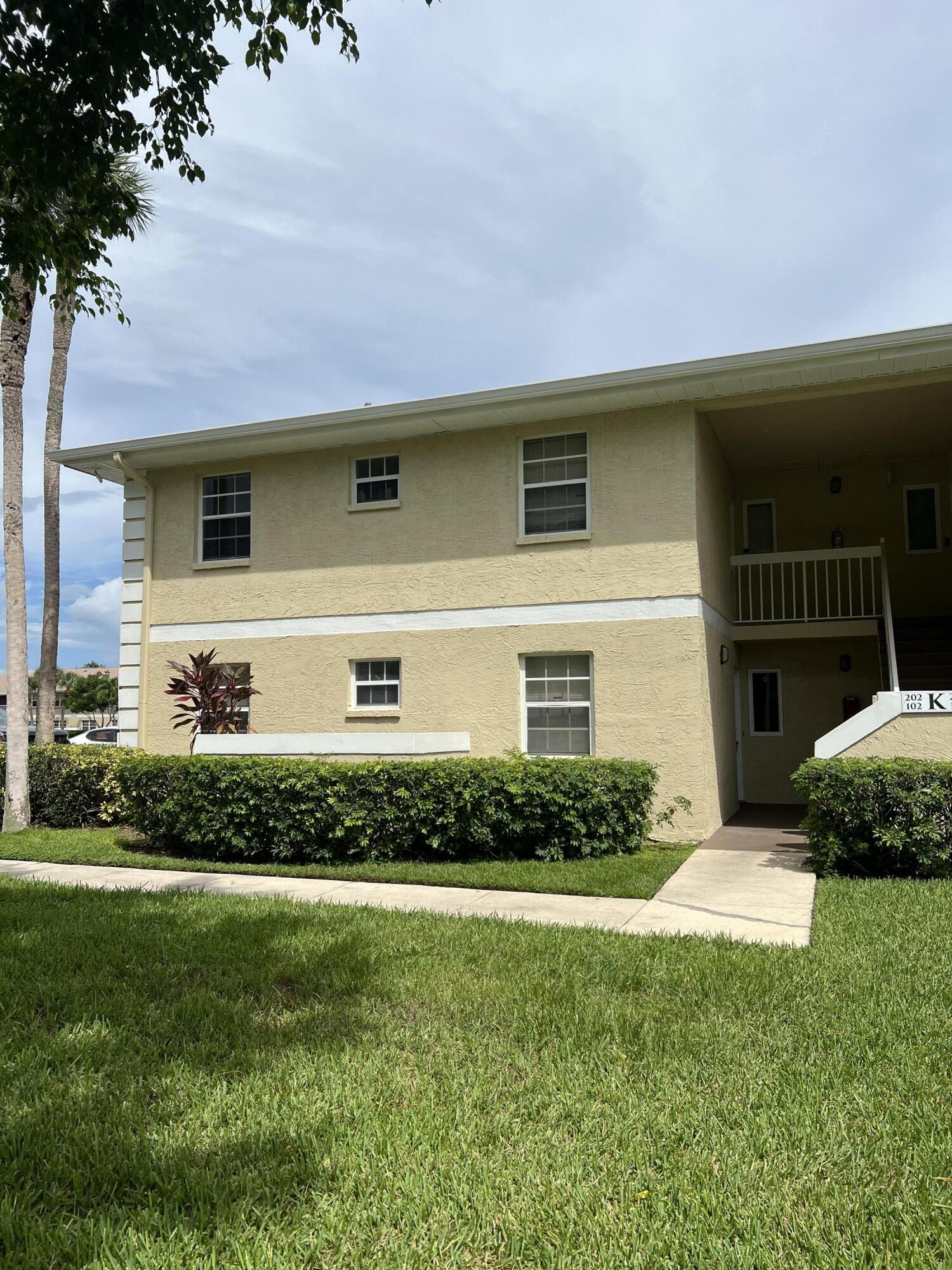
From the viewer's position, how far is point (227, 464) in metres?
14.6

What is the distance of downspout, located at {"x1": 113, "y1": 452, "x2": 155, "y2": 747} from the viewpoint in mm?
14539

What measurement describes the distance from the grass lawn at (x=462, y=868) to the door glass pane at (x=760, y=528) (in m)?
7.40

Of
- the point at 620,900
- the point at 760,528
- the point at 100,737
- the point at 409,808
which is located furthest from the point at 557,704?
the point at 100,737

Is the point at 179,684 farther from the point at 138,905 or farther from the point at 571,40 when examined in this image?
the point at 571,40

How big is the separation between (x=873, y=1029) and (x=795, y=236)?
410 inches

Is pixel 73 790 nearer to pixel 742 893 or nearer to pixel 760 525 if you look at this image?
pixel 742 893

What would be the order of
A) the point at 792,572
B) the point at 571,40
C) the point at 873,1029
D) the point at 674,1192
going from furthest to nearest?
the point at 792,572 < the point at 571,40 < the point at 873,1029 < the point at 674,1192

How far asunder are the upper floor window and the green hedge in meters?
9.35

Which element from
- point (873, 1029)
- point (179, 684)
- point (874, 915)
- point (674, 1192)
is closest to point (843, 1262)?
point (674, 1192)

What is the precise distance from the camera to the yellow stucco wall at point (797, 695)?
595 inches

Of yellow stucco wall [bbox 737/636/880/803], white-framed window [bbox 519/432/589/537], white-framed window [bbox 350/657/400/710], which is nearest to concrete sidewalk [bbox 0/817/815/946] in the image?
white-framed window [bbox 350/657/400/710]

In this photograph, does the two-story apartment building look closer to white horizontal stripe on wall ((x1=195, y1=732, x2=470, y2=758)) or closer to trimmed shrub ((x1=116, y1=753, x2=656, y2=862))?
white horizontal stripe on wall ((x1=195, y1=732, x2=470, y2=758))

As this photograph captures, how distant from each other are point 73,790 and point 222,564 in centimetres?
404

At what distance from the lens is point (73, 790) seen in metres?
13.4
